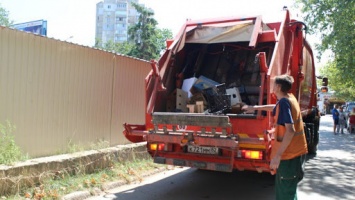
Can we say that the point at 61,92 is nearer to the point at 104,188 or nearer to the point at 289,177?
the point at 104,188

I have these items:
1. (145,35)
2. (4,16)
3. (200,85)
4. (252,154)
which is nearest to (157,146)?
(200,85)

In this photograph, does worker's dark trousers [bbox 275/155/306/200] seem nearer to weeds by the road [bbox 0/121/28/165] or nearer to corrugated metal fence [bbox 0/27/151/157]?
weeds by the road [bbox 0/121/28/165]

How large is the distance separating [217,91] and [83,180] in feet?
8.79

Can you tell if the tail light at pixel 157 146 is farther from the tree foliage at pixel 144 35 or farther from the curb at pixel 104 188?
the tree foliage at pixel 144 35

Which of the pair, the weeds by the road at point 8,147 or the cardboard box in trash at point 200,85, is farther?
the cardboard box in trash at point 200,85

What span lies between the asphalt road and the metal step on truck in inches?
29.5

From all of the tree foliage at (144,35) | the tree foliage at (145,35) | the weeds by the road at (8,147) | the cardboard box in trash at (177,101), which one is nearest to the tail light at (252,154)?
the cardboard box in trash at (177,101)

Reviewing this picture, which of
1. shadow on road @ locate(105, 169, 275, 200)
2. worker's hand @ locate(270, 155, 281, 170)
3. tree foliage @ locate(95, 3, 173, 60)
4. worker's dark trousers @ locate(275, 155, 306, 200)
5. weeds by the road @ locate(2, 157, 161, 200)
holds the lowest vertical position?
shadow on road @ locate(105, 169, 275, 200)

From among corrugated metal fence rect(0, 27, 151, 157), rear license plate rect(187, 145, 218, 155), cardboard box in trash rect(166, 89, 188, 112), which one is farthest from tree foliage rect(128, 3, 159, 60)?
rear license plate rect(187, 145, 218, 155)

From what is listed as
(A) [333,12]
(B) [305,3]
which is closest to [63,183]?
(A) [333,12]

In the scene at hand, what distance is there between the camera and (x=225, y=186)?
627cm

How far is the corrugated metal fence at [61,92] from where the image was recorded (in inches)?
215

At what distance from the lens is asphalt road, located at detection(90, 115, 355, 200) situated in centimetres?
561

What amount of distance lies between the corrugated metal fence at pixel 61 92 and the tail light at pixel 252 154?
348 cm
